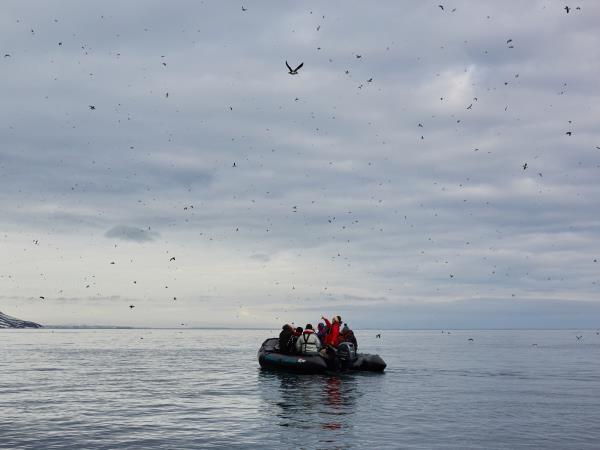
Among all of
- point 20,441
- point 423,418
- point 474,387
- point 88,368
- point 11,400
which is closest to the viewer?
point 20,441

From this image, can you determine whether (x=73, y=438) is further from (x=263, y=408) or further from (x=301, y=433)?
(x=263, y=408)

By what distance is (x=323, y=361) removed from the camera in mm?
39781

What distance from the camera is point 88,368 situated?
50.5 metres

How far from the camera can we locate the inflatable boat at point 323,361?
1563 inches

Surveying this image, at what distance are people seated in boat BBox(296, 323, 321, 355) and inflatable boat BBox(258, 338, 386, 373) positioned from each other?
1.53ft

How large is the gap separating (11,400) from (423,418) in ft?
62.0

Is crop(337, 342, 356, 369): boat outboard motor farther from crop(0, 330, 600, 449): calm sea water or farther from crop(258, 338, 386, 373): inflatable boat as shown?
crop(0, 330, 600, 449): calm sea water

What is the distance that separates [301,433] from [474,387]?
1968 cm

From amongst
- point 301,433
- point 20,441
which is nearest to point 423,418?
point 301,433

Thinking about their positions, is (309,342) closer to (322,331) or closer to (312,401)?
(322,331)

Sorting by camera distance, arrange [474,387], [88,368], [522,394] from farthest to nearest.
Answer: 1. [88,368]
2. [474,387]
3. [522,394]

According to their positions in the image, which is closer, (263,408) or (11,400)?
(263,408)

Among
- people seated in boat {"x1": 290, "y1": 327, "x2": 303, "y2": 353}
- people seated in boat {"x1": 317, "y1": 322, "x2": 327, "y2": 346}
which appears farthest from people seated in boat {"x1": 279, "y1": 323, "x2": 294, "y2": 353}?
people seated in boat {"x1": 317, "y1": 322, "x2": 327, "y2": 346}

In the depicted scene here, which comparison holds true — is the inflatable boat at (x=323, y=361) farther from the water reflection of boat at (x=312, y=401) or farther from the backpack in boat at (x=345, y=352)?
the water reflection of boat at (x=312, y=401)
